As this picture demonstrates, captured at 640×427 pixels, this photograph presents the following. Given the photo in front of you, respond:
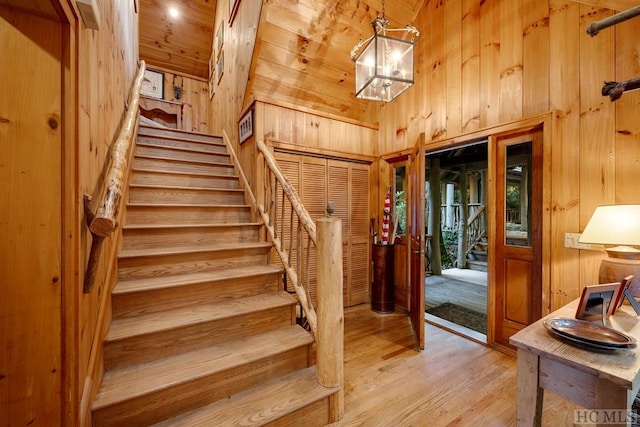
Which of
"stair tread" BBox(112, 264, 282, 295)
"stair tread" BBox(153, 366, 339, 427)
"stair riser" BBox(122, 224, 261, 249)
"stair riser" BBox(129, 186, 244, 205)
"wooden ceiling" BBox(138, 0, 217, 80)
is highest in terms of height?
"wooden ceiling" BBox(138, 0, 217, 80)

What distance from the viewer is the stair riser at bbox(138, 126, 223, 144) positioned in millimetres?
3348

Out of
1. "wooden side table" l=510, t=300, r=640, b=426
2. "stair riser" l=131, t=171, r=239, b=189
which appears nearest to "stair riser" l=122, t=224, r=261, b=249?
"stair riser" l=131, t=171, r=239, b=189

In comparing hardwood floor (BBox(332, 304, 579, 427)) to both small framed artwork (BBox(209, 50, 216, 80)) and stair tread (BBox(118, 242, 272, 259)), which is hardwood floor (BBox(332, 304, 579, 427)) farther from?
small framed artwork (BBox(209, 50, 216, 80))

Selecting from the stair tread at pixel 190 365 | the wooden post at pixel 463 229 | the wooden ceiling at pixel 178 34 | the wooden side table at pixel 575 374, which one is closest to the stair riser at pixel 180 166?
the stair tread at pixel 190 365

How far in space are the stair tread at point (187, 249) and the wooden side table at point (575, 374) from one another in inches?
73.2

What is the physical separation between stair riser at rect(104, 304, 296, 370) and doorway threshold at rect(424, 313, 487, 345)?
1851mm

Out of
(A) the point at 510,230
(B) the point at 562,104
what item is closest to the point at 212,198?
(A) the point at 510,230

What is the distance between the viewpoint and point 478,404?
1.72 metres

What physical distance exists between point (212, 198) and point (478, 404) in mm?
2826

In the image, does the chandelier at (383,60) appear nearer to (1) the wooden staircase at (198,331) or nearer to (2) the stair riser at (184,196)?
(1) the wooden staircase at (198,331)

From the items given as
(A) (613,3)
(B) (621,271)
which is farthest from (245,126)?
(B) (621,271)

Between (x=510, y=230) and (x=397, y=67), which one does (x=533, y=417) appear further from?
(x=397, y=67)

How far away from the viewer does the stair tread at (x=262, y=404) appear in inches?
51.3

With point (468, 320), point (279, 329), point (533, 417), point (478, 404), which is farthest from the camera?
point (468, 320)
